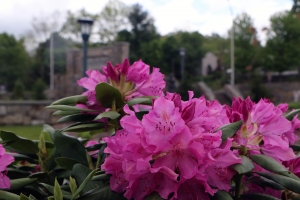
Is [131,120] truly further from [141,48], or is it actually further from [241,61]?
[141,48]

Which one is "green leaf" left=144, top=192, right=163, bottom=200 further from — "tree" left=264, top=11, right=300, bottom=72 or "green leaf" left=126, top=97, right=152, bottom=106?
"tree" left=264, top=11, right=300, bottom=72

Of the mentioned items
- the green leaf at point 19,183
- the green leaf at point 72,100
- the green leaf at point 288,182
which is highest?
the green leaf at point 72,100

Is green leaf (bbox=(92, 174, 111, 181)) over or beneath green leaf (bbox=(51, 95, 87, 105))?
beneath

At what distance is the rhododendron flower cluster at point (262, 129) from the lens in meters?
0.77

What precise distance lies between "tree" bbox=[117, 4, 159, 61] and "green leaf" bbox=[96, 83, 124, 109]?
35.3m

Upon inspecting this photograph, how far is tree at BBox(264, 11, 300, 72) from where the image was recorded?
26.4 m

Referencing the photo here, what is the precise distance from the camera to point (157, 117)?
2.16 ft

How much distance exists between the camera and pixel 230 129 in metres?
0.72

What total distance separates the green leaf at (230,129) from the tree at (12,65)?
3594 centimetres

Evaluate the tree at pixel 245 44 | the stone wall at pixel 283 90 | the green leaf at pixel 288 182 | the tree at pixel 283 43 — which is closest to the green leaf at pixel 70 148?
the green leaf at pixel 288 182

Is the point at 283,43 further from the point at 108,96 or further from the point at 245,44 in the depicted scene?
the point at 108,96

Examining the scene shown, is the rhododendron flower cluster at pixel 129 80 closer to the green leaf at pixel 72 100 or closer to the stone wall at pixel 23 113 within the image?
the green leaf at pixel 72 100

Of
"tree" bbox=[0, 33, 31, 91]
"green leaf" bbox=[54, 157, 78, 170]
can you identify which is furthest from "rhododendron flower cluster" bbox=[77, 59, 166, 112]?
"tree" bbox=[0, 33, 31, 91]

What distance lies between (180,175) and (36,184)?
40 cm
